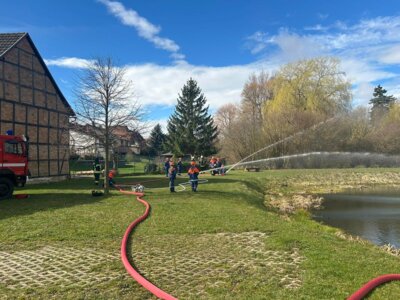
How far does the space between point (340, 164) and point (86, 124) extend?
41631 mm

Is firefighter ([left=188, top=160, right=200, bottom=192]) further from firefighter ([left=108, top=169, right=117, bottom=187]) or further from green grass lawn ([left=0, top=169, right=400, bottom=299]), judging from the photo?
green grass lawn ([left=0, top=169, right=400, bottom=299])

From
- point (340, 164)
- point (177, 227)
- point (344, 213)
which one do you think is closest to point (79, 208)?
point (177, 227)

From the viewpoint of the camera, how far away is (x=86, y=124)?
1691 cm

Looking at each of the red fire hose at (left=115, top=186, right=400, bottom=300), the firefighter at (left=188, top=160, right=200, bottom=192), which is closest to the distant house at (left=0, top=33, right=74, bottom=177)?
the firefighter at (left=188, top=160, right=200, bottom=192)

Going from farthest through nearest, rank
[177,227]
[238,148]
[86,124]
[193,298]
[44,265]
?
[238,148], [86,124], [177,227], [44,265], [193,298]

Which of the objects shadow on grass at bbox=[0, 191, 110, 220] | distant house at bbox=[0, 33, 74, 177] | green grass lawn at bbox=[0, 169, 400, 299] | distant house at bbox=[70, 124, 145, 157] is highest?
distant house at bbox=[0, 33, 74, 177]

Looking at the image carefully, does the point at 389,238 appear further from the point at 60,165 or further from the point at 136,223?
the point at 60,165

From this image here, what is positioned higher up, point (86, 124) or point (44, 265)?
point (86, 124)

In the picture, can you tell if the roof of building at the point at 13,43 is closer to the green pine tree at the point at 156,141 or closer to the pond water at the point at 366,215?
the pond water at the point at 366,215

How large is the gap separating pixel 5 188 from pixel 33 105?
10031mm

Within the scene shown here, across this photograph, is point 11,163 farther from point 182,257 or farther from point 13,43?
point 182,257

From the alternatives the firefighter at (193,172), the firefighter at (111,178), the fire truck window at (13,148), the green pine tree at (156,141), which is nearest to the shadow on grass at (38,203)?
the fire truck window at (13,148)

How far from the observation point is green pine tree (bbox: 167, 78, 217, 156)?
4894 centimetres

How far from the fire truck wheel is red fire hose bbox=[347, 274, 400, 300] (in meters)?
15.0
